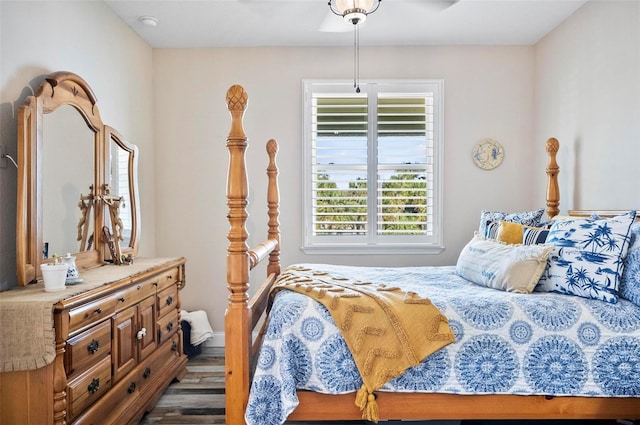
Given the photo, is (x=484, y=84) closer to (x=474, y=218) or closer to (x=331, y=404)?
(x=474, y=218)

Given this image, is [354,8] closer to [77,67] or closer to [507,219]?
[507,219]

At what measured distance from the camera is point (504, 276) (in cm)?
204

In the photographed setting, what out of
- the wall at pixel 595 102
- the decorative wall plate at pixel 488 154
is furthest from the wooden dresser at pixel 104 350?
the wall at pixel 595 102

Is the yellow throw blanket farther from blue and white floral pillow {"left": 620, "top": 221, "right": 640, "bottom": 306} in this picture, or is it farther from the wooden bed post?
blue and white floral pillow {"left": 620, "top": 221, "right": 640, "bottom": 306}

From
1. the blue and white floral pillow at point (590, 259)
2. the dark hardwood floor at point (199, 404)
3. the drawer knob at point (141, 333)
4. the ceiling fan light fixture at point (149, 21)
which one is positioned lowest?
the dark hardwood floor at point (199, 404)

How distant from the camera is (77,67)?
101 inches

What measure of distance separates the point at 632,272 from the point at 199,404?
96.3 inches

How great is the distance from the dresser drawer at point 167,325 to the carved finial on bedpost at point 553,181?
2907 mm

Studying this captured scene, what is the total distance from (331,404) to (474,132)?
110 inches

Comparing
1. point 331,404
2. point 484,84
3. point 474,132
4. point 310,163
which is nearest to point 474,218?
point 474,132

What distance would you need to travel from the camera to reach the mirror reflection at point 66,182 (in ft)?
6.88

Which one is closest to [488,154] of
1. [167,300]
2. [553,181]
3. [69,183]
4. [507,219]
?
[553,181]

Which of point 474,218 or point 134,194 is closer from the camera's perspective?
point 134,194

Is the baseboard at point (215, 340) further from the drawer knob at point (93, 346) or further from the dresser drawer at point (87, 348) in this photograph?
the drawer knob at point (93, 346)
